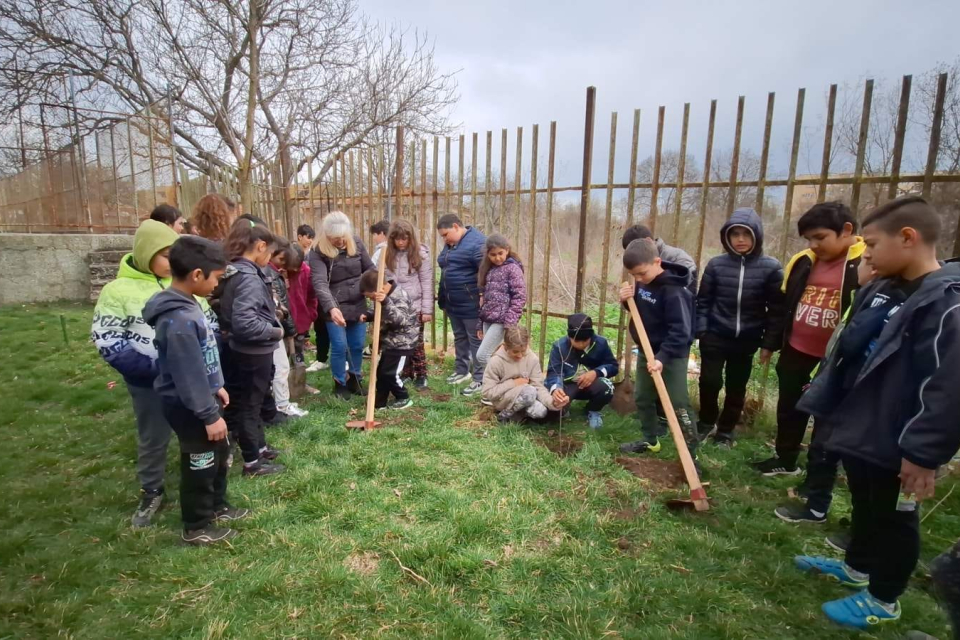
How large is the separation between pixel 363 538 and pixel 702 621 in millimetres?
1815

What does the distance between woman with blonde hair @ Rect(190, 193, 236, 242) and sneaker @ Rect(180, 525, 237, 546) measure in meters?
2.28

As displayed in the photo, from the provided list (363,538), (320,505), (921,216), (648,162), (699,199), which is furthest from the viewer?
(648,162)

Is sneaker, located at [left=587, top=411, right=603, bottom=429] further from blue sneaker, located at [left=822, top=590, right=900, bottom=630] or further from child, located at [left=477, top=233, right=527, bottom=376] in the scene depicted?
blue sneaker, located at [left=822, top=590, right=900, bottom=630]

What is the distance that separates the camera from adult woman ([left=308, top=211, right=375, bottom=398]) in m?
5.27

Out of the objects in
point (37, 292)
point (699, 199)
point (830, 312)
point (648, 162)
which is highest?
point (648, 162)

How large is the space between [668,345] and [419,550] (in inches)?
89.5

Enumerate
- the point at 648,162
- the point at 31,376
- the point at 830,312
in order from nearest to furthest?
the point at 830,312 → the point at 648,162 → the point at 31,376

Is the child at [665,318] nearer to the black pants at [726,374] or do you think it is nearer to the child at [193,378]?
the black pants at [726,374]

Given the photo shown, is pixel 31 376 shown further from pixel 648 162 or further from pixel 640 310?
pixel 648 162

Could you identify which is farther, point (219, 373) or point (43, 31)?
point (43, 31)

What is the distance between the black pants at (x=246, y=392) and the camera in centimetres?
367

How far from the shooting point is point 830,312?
350 centimetres

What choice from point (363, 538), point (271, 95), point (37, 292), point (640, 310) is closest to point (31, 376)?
point (37, 292)

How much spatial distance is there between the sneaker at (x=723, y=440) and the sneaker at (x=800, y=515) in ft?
3.22
